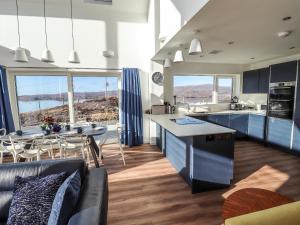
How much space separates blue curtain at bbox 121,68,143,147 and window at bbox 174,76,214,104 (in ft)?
4.12

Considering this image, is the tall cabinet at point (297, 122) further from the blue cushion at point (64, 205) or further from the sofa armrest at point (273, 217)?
the blue cushion at point (64, 205)

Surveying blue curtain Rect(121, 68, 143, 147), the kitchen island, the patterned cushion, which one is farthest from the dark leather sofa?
blue curtain Rect(121, 68, 143, 147)

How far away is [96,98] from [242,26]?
373cm

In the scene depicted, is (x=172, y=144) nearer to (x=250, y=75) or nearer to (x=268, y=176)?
(x=268, y=176)

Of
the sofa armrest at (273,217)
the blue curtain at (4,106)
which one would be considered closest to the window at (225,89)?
the sofa armrest at (273,217)

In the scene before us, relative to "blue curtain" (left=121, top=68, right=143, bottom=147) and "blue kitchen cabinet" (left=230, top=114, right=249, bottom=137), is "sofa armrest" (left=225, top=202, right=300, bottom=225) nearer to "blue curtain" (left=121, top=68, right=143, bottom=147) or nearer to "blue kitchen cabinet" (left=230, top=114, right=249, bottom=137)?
"blue curtain" (left=121, top=68, right=143, bottom=147)

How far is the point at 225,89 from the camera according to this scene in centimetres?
585

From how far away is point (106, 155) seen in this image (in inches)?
165

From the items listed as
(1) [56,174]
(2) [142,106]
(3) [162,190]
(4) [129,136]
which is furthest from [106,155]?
(1) [56,174]

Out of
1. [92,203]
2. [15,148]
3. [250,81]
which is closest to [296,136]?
[250,81]

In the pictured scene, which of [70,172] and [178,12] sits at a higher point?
[178,12]

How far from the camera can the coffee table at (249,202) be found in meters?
1.30

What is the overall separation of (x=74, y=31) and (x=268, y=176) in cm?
501

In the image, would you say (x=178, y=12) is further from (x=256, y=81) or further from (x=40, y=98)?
(x=40, y=98)
